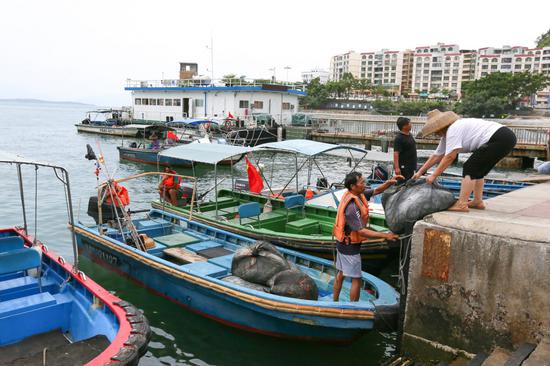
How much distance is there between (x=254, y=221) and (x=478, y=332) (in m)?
6.32

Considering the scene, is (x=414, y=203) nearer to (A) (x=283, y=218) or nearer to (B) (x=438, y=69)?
(A) (x=283, y=218)

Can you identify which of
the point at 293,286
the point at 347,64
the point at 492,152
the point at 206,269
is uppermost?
the point at 347,64

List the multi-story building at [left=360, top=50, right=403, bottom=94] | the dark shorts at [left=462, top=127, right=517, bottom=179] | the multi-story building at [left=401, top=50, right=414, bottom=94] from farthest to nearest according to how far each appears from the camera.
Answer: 1. the multi-story building at [left=360, top=50, right=403, bottom=94]
2. the multi-story building at [left=401, top=50, right=414, bottom=94]
3. the dark shorts at [left=462, top=127, right=517, bottom=179]

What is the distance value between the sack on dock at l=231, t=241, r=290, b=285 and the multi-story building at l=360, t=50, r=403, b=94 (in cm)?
13292

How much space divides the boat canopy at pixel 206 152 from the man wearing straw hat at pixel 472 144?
5.87 meters

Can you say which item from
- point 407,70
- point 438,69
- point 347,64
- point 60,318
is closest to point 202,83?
point 60,318

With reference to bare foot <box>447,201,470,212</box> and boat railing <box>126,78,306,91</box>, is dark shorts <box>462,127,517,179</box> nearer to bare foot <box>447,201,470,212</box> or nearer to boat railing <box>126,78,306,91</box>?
bare foot <box>447,201,470,212</box>

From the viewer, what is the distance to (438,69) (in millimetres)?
128000

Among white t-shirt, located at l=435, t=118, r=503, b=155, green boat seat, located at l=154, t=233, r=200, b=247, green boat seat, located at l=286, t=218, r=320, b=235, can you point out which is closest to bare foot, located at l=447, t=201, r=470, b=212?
white t-shirt, located at l=435, t=118, r=503, b=155

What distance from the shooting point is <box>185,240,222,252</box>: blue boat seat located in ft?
29.1

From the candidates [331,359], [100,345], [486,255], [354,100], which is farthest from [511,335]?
[354,100]

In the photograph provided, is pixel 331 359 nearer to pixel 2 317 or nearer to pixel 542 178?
pixel 2 317

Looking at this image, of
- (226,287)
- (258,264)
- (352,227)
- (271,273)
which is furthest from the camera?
(258,264)

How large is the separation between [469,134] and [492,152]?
0.34 meters
